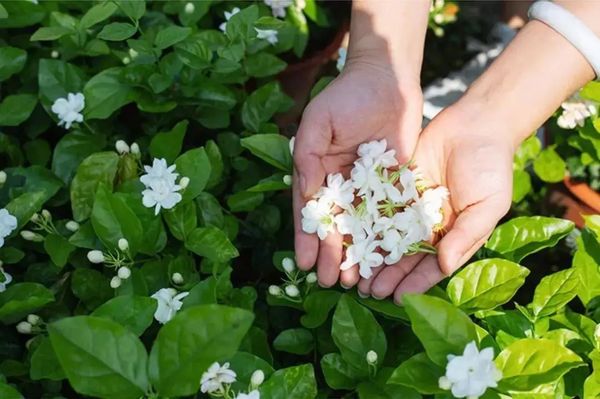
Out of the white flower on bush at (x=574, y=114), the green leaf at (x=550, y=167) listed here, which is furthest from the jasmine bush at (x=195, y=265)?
the white flower on bush at (x=574, y=114)

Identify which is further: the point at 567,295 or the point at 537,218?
the point at 537,218

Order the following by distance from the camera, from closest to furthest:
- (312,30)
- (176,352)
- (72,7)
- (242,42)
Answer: (176,352), (242,42), (72,7), (312,30)

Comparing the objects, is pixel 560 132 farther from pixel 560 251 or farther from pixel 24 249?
pixel 24 249

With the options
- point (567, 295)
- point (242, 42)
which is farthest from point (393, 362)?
point (242, 42)

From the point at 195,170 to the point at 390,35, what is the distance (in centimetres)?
48

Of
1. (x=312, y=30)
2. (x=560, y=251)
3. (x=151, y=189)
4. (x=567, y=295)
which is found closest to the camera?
(x=567, y=295)

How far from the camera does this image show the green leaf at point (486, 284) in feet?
3.11

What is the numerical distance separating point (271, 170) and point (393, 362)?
502 millimetres

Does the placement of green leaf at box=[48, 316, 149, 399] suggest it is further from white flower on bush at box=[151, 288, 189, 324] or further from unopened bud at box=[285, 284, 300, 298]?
unopened bud at box=[285, 284, 300, 298]

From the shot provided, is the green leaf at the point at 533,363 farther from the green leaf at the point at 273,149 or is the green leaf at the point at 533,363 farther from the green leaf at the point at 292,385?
the green leaf at the point at 273,149

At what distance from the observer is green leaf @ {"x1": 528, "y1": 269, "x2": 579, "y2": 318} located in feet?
3.20

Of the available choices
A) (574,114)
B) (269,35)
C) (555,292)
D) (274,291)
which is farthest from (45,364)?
(574,114)

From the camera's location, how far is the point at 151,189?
1.08 metres

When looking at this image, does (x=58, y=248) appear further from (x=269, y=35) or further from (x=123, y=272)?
(x=269, y=35)
